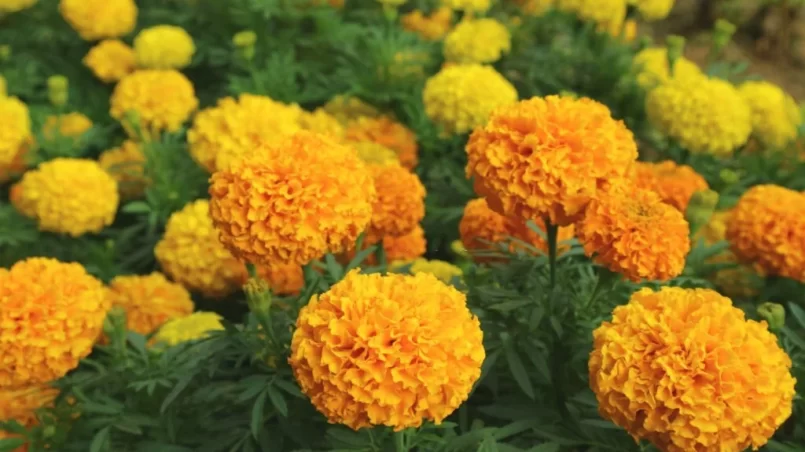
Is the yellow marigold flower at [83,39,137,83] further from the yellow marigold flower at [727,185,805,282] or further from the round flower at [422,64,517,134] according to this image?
the yellow marigold flower at [727,185,805,282]

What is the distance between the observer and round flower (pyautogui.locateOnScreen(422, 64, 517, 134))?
255 cm

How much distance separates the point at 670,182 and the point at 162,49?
196 centimetres

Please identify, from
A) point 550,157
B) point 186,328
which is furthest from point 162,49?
point 550,157

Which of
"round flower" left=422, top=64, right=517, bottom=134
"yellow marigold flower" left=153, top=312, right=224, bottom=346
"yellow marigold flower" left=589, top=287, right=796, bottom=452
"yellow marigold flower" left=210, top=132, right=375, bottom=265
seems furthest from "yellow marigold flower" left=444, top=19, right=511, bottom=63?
"yellow marigold flower" left=589, top=287, right=796, bottom=452

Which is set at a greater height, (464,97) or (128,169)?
(464,97)

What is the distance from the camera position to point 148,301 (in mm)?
2314

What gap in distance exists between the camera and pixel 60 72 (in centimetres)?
358

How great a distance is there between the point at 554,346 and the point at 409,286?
1.57ft

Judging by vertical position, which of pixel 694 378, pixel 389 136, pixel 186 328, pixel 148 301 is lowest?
pixel 148 301

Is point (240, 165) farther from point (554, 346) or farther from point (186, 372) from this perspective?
point (554, 346)

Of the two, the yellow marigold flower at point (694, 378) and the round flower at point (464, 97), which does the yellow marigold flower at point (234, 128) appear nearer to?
the round flower at point (464, 97)

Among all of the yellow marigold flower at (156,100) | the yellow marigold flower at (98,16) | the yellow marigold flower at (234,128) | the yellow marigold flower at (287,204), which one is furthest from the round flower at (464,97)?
the yellow marigold flower at (98,16)

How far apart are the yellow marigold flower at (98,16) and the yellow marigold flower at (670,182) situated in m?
2.25

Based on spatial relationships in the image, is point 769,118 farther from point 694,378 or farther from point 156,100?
point 156,100
